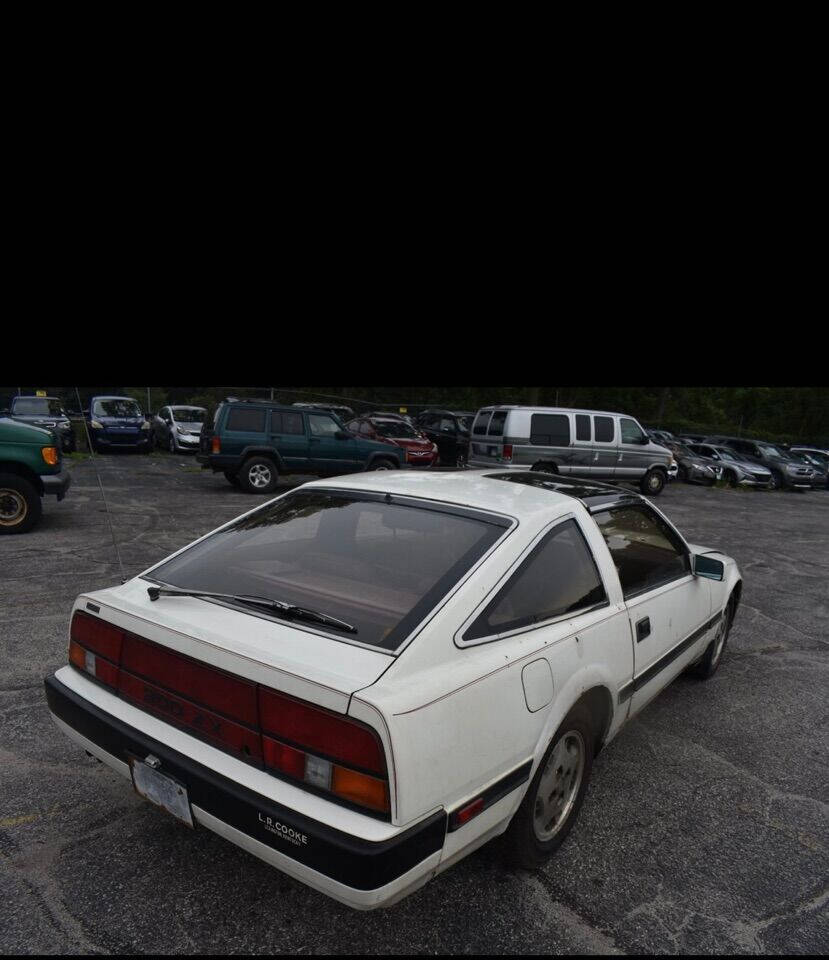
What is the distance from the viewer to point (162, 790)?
78.1 inches

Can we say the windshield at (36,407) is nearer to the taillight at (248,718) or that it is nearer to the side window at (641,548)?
the taillight at (248,718)

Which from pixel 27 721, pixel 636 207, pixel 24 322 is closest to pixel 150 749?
pixel 24 322

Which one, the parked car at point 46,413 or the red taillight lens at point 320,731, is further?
the parked car at point 46,413

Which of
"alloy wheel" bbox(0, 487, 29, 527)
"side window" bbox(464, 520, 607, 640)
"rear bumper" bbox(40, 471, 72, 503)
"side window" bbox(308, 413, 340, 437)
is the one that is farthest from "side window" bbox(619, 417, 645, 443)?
"side window" bbox(464, 520, 607, 640)

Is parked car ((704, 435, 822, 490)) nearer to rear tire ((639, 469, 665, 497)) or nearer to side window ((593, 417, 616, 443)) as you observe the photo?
rear tire ((639, 469, 665, 497))

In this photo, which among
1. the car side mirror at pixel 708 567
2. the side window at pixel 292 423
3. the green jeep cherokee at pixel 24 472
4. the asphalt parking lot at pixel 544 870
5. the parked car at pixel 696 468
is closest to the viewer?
the asphalt parking lot at pixel 544 870

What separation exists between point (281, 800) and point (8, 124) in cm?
177

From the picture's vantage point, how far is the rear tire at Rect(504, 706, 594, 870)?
2.19 metres

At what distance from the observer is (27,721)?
3.16m

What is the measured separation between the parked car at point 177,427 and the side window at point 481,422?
7918 millimetres

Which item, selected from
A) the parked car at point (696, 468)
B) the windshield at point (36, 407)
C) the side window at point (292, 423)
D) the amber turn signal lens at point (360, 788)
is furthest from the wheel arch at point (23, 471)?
the parked car at point (696, 468)

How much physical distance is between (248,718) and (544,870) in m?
1.33

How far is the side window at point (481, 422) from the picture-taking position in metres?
13.8

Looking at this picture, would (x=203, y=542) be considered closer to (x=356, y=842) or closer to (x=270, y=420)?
(x=356, y=842)
